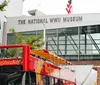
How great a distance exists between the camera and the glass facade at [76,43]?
1487 inches

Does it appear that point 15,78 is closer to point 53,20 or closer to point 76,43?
point 76,43

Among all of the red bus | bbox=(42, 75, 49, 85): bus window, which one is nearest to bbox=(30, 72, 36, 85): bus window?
the red bus

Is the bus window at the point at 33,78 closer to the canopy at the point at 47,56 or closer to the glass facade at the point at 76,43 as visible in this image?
the canopy at the point at 47,56

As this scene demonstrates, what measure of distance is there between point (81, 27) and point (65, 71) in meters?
27.4

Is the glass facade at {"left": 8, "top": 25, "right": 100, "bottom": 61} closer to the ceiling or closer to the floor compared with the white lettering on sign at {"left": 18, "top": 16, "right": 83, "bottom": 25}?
closer to the floor

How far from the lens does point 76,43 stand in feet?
124

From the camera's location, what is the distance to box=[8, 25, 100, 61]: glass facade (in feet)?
124

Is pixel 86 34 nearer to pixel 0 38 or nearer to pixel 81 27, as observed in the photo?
pixel 81 27

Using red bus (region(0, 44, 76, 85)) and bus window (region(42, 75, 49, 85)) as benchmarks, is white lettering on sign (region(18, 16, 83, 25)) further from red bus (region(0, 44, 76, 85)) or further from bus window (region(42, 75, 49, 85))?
red bus (region(0, 44, 76, 85))

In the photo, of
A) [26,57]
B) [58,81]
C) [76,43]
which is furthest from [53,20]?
[26,57]

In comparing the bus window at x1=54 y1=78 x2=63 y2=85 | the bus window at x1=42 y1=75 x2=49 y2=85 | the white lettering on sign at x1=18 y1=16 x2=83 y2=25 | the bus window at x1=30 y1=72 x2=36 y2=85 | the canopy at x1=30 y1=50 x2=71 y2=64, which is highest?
the white lettering on sign at x1=18 y1=16 x2=83 y2=25

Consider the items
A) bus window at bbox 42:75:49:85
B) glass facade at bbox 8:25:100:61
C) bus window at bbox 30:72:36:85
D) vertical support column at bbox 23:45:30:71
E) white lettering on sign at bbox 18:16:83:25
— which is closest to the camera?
vertical support column at bbox 23:45:30:71

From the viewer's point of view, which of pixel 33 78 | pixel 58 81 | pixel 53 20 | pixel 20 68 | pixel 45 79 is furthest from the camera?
pixel 53 20

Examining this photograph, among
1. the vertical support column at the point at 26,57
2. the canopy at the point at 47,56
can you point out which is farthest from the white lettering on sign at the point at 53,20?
the vertical support column at the point at 26,57
